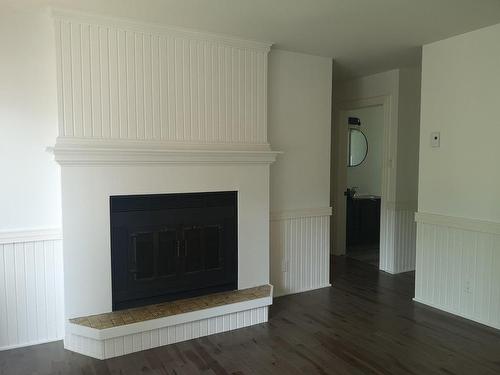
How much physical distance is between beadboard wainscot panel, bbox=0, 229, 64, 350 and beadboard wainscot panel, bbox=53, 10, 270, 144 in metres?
0.82

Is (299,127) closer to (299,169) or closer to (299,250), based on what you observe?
(299,169)

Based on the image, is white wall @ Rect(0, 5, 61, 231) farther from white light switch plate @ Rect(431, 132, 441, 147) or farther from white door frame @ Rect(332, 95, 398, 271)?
white door frame @ Rect(332, 95, 398, 271)

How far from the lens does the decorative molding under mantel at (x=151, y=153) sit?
2.69 meters

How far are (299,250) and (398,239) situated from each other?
1.47m

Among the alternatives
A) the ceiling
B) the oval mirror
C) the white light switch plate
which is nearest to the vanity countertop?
the oval mirror

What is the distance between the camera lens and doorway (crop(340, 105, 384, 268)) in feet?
20.2

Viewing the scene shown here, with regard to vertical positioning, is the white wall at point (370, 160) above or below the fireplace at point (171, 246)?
above

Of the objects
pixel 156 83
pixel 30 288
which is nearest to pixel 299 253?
pixel 156 83

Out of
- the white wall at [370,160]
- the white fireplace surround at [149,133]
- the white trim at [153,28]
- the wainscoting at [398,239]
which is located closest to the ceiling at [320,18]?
the white trim at [153,28]

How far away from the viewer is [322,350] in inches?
110

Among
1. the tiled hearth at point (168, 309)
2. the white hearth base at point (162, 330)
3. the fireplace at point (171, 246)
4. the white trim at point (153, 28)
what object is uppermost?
the white trim at point (153, 28)

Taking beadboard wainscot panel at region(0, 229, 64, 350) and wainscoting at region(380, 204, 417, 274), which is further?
wainscoting at region(380, 204, 417, 274)

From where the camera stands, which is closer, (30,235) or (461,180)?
(30,235)

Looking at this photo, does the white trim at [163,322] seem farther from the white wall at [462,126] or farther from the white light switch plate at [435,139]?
the white light switch plate at [435,139]
